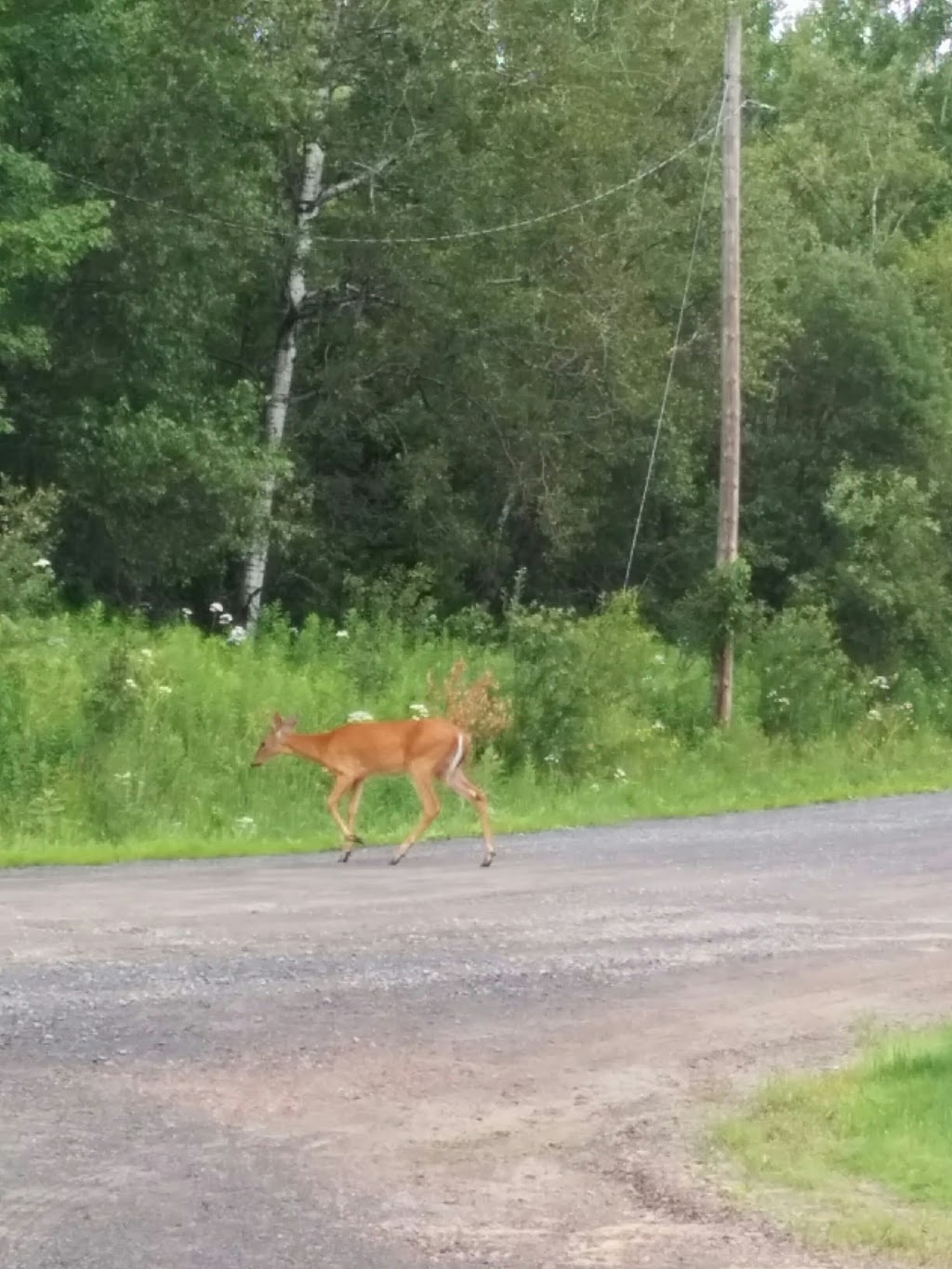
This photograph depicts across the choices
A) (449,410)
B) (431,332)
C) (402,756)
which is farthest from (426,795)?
(449,410)

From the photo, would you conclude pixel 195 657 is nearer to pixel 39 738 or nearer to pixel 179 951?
pixel 39 738

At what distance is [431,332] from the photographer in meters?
32.2

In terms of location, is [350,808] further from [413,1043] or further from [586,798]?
[413,1043]

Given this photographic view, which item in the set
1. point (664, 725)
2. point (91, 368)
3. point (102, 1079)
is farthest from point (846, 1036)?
point (91, 368)

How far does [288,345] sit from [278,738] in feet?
50.8

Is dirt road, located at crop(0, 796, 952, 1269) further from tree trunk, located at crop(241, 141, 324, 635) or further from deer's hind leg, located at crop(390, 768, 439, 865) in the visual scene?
tree trunk, located at crop(241, 141, 324, 635)

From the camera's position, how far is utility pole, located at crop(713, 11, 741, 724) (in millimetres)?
25281

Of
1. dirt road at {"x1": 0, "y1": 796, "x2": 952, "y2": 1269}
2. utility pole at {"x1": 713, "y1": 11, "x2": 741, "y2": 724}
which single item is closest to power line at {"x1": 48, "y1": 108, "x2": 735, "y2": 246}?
utility pole at {"x1": 713, "y1": 11, "x2": 741, "y2": 724}

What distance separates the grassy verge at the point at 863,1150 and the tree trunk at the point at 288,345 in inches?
868

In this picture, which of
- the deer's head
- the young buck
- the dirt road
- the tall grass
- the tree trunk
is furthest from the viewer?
the tree trunk

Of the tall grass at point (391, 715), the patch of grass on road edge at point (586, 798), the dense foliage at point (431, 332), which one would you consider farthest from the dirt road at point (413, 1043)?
the dense foliage at point (431, 332)

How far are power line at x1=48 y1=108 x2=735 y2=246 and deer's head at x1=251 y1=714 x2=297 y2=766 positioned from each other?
12.6 metres

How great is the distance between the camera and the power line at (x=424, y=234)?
27875 mm

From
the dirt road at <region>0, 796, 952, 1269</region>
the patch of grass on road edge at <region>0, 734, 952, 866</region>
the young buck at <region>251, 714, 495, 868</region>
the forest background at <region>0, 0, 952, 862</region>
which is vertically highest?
the forest background at <region>0, 0, 952, 862</region>
